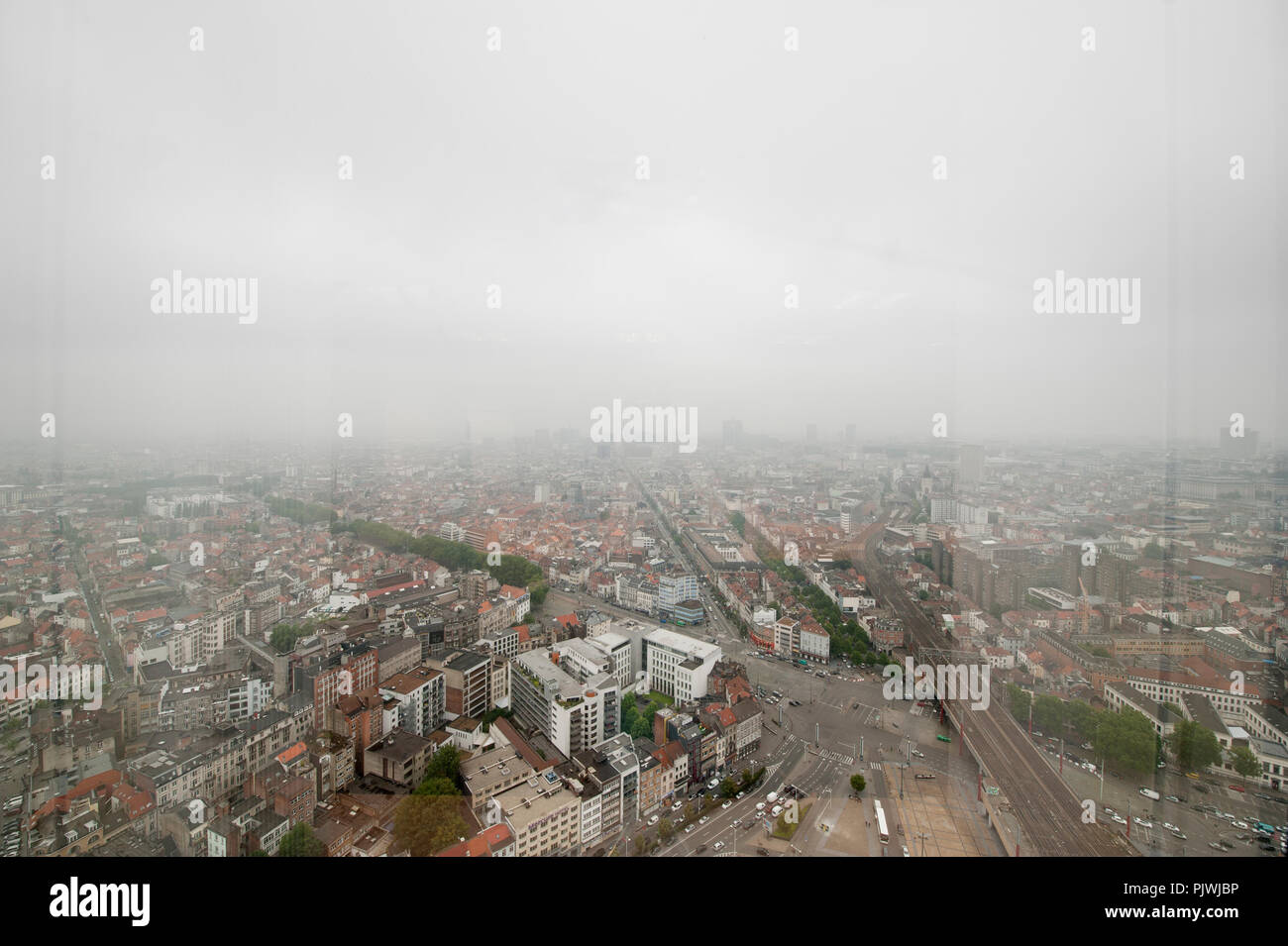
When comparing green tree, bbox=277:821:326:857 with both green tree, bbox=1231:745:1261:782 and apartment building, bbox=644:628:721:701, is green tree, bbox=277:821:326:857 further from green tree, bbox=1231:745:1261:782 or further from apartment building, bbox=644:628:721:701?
green tree, bbox=1231:745:1261:782

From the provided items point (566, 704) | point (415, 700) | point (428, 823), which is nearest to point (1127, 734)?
point (566, 704)

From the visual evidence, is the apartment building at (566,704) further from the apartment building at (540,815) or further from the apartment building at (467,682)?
the apartment building at (540,815)

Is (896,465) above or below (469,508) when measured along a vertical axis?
above

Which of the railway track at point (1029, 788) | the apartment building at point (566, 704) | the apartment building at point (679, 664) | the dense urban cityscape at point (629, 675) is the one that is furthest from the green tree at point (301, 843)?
the apartment building at point (679, 664)

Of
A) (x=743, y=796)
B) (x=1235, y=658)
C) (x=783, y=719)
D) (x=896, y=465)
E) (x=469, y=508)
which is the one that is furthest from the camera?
(x=469, y=508)

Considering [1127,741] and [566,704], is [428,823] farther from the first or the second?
[1127,741]

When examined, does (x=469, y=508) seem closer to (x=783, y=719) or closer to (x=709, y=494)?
(x=709, y=494)
